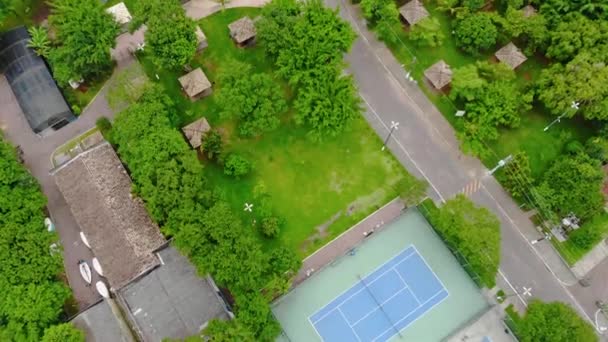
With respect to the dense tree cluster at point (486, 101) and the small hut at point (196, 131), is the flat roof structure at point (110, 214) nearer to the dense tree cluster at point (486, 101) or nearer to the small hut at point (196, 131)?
the small hut at point (196, 131)

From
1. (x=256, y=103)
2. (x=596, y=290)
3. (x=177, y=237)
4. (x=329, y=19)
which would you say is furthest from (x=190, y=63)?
(x=596, y=290)

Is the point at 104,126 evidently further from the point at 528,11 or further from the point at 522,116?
the point at 528,11

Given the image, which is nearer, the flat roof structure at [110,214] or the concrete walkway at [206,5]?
the flat roof structure at [110,214]

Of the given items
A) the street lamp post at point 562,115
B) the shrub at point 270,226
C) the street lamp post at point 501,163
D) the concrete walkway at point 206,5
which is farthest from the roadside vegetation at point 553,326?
the concrete walkway at point 206,5

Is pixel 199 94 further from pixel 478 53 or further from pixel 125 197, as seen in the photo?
pixel 478 53

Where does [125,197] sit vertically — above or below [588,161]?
above

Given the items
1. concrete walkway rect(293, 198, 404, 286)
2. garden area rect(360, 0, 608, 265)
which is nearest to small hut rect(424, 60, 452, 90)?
garden area rect(360, 0, 608, 265)

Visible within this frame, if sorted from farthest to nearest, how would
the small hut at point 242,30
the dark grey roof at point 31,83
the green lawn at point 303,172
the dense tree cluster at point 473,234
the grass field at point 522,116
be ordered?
the small hut at point 242,30, the grass field at point 522,116, the dark grey roof at point 31,83, the green lawn at point 303,172, the dense tree cluster at point 473,234

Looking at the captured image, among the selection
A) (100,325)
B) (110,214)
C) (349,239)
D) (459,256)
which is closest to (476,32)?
(459,256)
